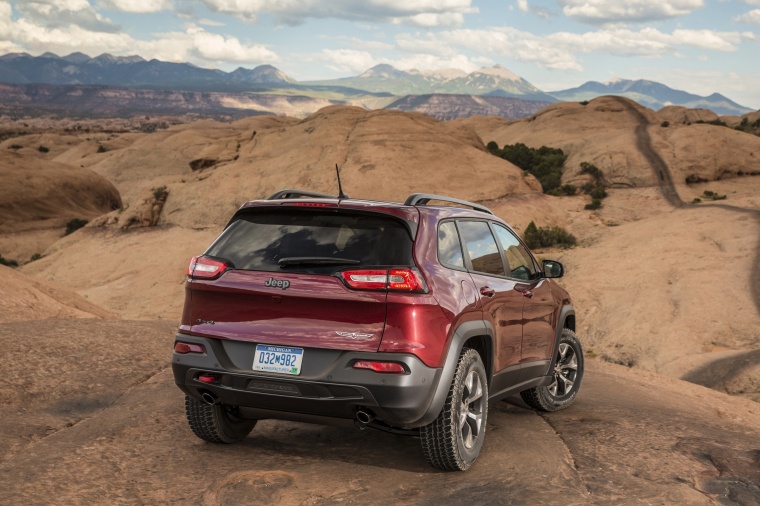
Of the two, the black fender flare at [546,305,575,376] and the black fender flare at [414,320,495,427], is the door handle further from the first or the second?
the black fender flare at [546,305,575,376]

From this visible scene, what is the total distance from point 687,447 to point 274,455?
3.33 m

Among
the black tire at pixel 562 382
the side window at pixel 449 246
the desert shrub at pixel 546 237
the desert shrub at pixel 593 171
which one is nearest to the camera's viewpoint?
the side window at pixel 449 246

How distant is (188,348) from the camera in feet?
17.4

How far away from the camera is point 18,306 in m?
12.7

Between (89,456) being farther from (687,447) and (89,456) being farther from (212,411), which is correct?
(687,447)

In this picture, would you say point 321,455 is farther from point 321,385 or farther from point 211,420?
point 321,385

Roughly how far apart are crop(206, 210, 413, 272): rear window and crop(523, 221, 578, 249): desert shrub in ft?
85.8

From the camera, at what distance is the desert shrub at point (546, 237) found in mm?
30984

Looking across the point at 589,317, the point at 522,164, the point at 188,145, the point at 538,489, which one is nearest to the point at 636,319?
the point at 589,317

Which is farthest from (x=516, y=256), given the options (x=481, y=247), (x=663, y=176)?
(x=663, y=176)

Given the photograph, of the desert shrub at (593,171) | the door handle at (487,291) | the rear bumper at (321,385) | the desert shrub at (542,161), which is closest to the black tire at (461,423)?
the rear bumper at (321,385)

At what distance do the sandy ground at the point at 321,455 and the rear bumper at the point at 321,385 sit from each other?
0.51 metres

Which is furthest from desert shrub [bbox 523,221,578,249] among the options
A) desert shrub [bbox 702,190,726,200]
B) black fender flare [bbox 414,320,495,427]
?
black fender flare [bbox 414,320,495,427]

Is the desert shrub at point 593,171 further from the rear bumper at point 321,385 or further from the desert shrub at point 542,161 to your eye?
the rear bumper at point 321,385
